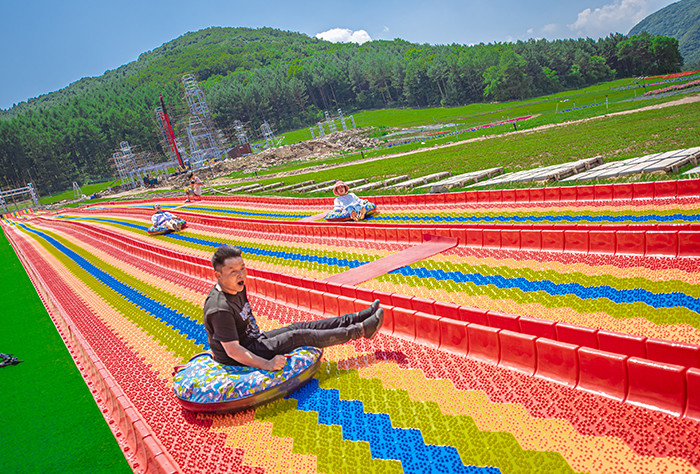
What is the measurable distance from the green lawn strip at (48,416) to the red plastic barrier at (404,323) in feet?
12.2

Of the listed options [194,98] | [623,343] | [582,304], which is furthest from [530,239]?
[194,98]

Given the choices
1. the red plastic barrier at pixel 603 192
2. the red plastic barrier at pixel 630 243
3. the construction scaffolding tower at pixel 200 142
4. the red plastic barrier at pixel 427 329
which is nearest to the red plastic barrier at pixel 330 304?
the red plastic barrier at pixel 427 329

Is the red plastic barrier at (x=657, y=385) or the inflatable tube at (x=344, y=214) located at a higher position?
the red plastic barrier at (x=657, y=385)

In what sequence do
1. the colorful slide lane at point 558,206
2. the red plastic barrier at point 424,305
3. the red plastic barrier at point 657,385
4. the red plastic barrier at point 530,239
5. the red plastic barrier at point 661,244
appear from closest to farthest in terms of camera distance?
1. the red plastic barrier at point 657,385
2. the red plastic barrier at point 424,305
3. the red plastic barrier at point 661,244
4. the red plastic barrier at point 530,239
5. the colorful slide lane at point 558,206

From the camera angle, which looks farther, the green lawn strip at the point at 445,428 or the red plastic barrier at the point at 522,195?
the red plastic barrier at the point at 522,195

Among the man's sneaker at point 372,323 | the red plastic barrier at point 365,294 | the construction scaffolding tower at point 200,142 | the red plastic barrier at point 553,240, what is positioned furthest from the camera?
the construction scaffolding tower at point 200,142

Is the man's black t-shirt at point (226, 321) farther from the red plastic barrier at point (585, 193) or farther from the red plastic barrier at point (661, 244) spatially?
the red plastic barrier at point (585, 193)

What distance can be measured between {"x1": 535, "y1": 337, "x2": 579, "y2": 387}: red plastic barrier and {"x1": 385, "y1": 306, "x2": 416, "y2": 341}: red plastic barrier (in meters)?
1.86

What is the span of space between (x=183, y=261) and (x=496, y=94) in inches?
3943

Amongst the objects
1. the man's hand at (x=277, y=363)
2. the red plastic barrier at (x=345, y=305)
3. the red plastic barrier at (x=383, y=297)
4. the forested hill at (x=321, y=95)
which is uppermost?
the forested hill at (x=321, y=95)

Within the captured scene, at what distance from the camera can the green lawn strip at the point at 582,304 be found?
16.5ft

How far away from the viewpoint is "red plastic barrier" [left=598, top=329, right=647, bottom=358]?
4336 millimetres

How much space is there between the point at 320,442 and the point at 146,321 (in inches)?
260

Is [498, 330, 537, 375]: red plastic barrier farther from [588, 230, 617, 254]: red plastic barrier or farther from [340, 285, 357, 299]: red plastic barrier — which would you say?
[588, 230, 617, 254]: red plastic barrier
